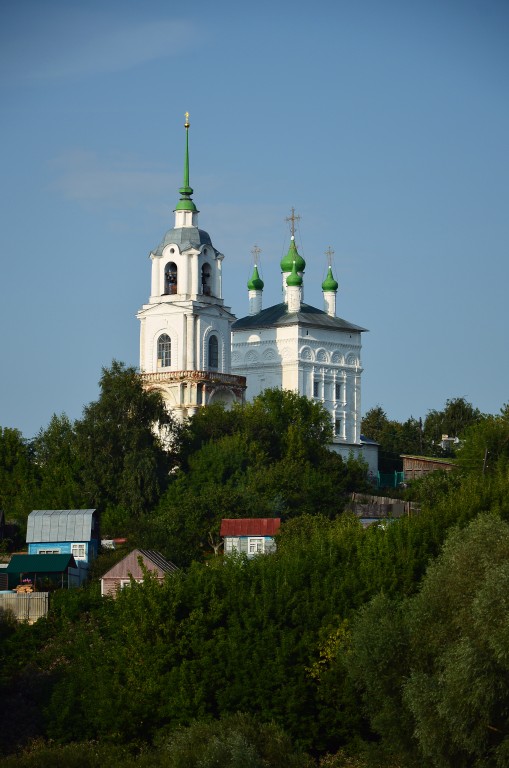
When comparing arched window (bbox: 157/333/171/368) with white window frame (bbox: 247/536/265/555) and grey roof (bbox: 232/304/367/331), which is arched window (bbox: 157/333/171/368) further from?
white window frame (bbox: 247/536/265/555)

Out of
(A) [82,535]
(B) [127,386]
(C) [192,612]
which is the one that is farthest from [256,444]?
(C) [192,612]

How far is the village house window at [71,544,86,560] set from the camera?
4962 cm

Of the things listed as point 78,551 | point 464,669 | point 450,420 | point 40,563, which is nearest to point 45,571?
point 40,563

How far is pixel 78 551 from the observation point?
49719 millimetres

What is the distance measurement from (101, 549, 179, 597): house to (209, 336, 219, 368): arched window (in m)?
17.4

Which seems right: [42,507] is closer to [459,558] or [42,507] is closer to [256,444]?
[256,444]

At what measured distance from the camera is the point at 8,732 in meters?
39.2

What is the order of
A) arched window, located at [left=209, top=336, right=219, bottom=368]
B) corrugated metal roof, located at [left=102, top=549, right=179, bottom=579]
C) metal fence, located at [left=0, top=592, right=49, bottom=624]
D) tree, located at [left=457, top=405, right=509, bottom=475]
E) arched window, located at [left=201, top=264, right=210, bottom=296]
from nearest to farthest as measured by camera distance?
1. metal fence, located at [left=0, top=592, right=49, bottom=624]
2. corrugated metal roof, located at [left=102, top=549, right=179, bottom=579]
3. tree, located at [left=457, top=405, right=509, bottom=475]
4. arched window, located at [left=209, top=336, right=219, bottom=368]
5. arched window, located at [left=201, top=264, right=210, bottom=296]

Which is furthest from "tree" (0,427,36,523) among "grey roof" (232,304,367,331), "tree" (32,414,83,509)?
"grey roof" (232,304,367,331)

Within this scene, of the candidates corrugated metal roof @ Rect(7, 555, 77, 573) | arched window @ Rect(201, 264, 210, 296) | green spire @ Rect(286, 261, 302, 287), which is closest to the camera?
corrugated metal roof @ Rect(7, 555, 77, 573)

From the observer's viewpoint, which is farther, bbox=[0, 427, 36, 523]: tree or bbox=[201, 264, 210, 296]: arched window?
bbox=[201, 264, 210, 296]: arched window

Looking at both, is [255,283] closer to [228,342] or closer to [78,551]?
[228,342]

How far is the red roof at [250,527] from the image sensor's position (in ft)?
165

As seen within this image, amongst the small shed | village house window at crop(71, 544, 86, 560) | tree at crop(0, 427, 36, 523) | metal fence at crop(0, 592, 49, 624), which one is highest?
tree at crop(0, 427, 36, 523)
